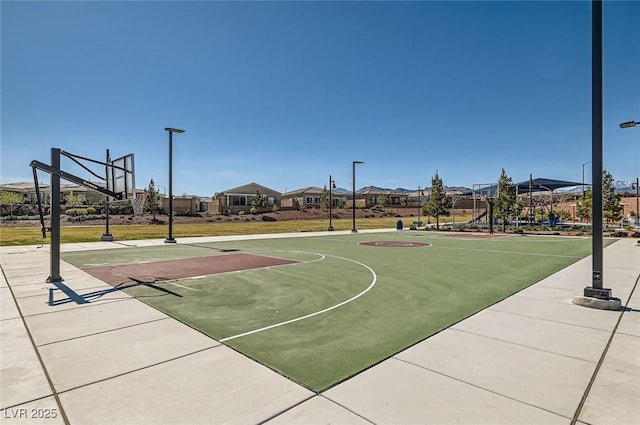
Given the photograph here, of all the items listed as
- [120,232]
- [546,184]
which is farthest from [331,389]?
[546,184]

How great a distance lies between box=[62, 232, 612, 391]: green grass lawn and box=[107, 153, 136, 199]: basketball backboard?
9.34 ft

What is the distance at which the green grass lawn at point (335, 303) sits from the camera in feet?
14.4

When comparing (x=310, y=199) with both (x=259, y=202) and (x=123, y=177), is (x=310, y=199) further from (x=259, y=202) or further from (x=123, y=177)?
(x=123, y=177)

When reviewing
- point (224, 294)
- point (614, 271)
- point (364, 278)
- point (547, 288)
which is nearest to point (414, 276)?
point (364, 278)

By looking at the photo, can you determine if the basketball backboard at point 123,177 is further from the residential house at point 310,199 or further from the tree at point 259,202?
the residential house at point 310,199

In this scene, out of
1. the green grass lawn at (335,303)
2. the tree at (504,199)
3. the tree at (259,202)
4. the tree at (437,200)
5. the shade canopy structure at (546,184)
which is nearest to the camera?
the green grass lawn at (335,303)

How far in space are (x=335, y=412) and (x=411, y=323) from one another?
280cm

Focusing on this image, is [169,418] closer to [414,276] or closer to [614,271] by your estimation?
[414,276]

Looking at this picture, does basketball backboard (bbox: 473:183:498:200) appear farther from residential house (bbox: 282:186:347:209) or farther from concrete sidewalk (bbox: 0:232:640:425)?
residential house (bbox: 282:186:347:209)

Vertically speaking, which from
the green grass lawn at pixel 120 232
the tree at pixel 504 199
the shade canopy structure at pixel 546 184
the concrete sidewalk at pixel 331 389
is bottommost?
the concrete sidewalk at pixel 331 389

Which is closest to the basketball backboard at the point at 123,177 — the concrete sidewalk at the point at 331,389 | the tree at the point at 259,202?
the concrete sidewalk at the point at 331,389

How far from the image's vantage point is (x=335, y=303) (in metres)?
6.68

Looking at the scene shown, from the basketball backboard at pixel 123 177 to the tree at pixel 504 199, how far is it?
28844 mm

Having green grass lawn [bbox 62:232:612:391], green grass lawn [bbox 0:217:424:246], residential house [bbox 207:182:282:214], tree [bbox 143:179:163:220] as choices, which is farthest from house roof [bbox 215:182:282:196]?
green grass lawn [bbox 62:232:612:391]
